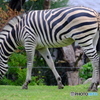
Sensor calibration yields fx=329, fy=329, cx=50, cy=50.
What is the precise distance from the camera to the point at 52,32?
9555 mm

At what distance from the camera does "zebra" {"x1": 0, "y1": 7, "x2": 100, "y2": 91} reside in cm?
895

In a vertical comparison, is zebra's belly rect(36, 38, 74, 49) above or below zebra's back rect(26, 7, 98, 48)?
below

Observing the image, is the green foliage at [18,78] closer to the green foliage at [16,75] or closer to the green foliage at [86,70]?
the green foliage at [16,75]

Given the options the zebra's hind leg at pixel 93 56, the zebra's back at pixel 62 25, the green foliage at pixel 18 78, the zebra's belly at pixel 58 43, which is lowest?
the green foliage at pixel 18 78

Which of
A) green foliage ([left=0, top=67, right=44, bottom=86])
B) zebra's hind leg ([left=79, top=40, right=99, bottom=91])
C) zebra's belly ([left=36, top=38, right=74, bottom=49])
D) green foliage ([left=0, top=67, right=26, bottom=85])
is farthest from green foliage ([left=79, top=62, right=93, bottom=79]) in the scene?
zebra's hind leg ([left=79, top=40, right=99, bottom=91])

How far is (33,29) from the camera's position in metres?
9.75

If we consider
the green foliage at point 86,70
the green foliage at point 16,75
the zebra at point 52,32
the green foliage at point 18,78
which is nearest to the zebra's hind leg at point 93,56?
the zebra at point 52,32

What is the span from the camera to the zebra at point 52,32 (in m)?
8.95

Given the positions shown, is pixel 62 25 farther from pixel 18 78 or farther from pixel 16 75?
pixel 16 75

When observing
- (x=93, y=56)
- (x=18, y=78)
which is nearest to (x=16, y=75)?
(x=18, y=78)

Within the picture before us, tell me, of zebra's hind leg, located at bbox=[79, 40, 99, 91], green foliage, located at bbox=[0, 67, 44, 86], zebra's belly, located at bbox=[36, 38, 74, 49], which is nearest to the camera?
zebra's hind leg, located at bbox=[79, 40, 99, 91]

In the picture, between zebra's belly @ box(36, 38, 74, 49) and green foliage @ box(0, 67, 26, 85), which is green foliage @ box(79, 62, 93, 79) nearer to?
green foliage @ box(0, 67, 26, 85)

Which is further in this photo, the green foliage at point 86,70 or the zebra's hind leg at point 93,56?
the green foliage at point 86,70

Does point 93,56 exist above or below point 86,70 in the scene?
above
